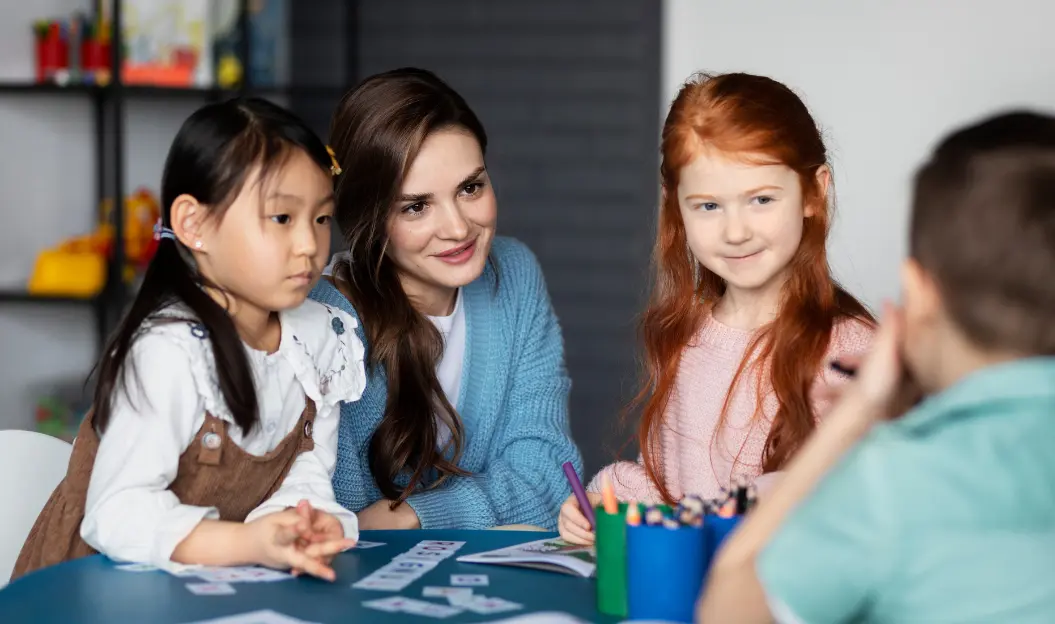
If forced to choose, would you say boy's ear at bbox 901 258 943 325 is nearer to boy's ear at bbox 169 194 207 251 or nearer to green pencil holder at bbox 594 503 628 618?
green pencil holder at bbox 594 503 628 618

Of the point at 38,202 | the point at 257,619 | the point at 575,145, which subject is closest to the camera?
the point at 257,619

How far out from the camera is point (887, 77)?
3.76 meters

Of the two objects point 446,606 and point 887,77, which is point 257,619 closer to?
point 446,606

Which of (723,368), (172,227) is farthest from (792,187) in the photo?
(172,227)

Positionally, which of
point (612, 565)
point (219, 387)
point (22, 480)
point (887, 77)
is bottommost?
point (22, 480)

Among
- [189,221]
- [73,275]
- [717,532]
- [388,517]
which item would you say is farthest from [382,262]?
[73,275]

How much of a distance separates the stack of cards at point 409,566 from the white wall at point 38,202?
251 centimetres

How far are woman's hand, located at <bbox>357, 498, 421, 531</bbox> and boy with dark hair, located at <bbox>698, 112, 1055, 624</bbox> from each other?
1073 millimetres

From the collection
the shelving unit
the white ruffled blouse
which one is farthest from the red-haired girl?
the shelving unit

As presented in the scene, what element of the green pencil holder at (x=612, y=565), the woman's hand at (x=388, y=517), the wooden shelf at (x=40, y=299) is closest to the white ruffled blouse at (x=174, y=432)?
the woman's hand at (x=388, y=517)

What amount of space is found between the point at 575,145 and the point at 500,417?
7.10 ft

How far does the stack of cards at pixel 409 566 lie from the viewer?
136cm

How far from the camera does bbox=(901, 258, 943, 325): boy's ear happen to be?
980 mm

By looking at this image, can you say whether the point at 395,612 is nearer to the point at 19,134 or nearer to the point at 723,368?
the point at 723,368
